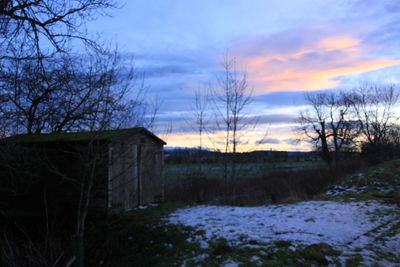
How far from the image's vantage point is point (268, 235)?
8719 millimetres

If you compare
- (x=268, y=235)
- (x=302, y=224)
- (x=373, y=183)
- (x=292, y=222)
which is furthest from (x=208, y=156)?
(x=268, y=235)

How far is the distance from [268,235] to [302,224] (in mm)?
1378

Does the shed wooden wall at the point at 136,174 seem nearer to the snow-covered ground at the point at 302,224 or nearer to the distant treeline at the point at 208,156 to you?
the snow-covered ground at the point at 302,224

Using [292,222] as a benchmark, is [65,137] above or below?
above

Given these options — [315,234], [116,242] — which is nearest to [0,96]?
[116,242]

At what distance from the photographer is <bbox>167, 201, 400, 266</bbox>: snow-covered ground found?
27.4ft

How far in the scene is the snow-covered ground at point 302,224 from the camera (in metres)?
8.34

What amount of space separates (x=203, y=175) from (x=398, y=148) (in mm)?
24889

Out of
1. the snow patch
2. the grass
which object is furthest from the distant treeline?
the snow patch

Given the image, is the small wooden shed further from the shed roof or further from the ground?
the ground

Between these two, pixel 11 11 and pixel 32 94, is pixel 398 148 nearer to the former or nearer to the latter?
pixel 32 94

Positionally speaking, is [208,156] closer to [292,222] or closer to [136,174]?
[136,174]

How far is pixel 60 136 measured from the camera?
12.4 meters

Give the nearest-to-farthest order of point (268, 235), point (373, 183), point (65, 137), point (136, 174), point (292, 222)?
point (268, 235)
point (292, 222)
point (65, 137)
point (136, 174)
point (373, 183)
